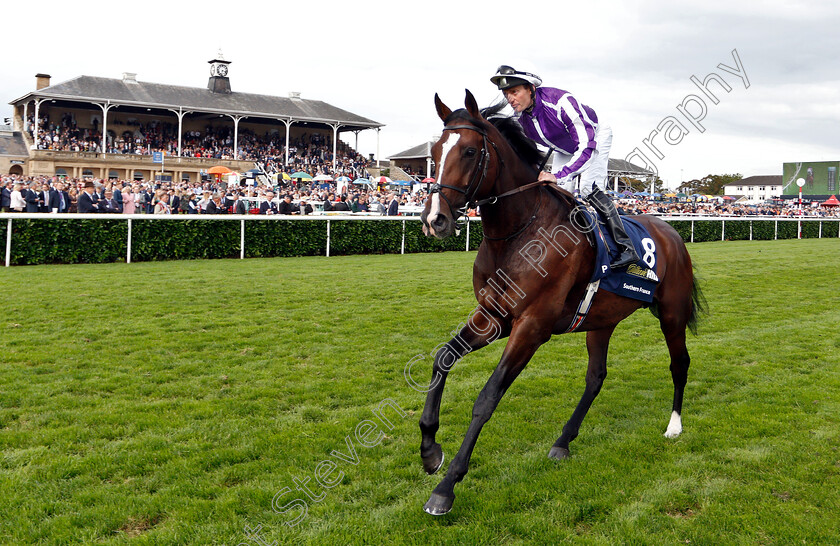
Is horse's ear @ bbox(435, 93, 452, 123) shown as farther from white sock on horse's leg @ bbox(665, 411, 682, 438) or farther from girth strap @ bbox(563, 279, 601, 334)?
white sock on horse's leg @ bbox(665, 411, 682, 438)

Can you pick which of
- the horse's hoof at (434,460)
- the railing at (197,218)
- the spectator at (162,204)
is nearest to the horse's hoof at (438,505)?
the horse's hoof at (434,460)

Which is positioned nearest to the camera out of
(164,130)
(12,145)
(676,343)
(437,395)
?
(437,395)

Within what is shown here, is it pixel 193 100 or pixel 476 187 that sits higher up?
pixel 193 100

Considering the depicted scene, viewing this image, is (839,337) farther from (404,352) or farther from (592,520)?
(592,520)

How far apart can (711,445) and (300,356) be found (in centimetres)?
355

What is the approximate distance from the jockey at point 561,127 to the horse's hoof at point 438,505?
179 cm

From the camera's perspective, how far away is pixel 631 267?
13.6 feet

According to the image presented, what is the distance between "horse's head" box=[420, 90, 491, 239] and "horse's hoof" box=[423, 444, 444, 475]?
117 centimetres

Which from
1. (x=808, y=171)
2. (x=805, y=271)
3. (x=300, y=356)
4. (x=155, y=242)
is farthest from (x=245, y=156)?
(x=808, y=171)

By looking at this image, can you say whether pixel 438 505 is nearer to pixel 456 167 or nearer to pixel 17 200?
pixel 456 167

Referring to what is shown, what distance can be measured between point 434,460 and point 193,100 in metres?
42.6

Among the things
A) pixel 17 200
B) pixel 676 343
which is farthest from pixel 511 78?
pixel 17 200

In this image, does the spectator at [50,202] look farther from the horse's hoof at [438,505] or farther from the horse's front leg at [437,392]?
the horse's hoof at [438,505]

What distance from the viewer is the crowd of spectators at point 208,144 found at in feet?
130
